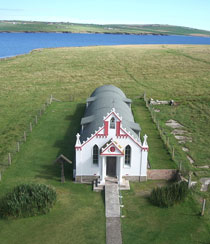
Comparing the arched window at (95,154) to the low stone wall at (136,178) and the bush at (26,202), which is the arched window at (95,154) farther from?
the bush at (26,202)

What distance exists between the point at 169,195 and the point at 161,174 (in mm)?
4191

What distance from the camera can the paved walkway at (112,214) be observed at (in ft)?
66.9

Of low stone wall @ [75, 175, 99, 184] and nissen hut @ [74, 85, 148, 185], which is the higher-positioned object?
nissen hut @ [74, 85, 148, 185]

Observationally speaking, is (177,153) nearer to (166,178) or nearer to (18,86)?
(166,178)

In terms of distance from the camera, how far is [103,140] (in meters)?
26.3

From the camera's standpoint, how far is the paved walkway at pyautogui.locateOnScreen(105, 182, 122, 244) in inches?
803

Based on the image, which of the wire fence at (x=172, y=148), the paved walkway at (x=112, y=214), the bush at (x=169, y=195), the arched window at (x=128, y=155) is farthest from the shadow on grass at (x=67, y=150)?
the wire fence at (x=172, y=148)

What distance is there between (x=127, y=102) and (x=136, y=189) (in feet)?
57.7

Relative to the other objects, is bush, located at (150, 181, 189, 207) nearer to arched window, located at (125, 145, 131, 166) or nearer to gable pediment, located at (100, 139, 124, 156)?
arched window, located at (125, 145, 131, 166)

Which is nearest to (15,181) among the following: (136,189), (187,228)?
(136,189)

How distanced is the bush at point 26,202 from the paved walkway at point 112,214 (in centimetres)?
478

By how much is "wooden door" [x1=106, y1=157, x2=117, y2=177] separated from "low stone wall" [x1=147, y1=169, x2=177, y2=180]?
3459 mm

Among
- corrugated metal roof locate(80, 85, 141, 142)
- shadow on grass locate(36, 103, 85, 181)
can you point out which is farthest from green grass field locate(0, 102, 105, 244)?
corrugated metal roof locate(80, 85, 141, 142)

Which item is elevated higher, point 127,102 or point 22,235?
point 127,102
